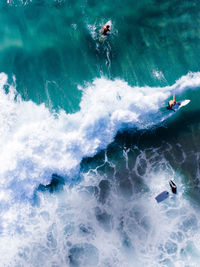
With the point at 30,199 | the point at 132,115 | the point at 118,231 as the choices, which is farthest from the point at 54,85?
the point at 118,231

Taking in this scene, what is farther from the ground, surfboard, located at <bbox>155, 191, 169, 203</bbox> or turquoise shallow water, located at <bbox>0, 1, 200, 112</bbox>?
turquoise shallow water, located at <bbox>0, 1, 200, 112</bbox>

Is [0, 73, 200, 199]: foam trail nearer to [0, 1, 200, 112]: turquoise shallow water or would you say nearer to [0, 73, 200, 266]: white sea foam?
[0, 73, 200, 266]: white sea foam

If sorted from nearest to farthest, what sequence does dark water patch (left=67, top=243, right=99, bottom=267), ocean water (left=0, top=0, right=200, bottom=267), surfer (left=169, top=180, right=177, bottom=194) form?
surfer (left=169, top=180, right=177, bottom=194) < dark water patch (left=67, top=243, right=99, bottom=267) < ocean water (left=0, top=0, right=200, bottom=267)

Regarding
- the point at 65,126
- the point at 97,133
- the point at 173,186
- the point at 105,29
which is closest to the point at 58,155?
the point at 65,126

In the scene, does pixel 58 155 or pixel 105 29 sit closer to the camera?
pixel 105 29

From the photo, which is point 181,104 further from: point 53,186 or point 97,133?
point 53,186

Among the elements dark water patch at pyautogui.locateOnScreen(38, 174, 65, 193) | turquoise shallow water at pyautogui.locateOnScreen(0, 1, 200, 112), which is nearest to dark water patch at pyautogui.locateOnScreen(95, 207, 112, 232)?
dark water patch at pyautogui.locateOnScreen(38, 174, 65, 193)
